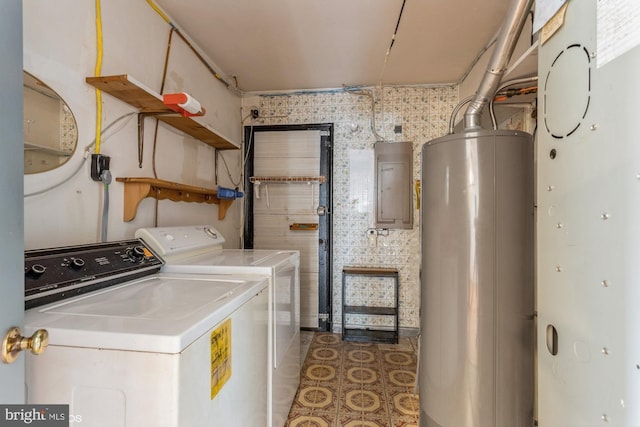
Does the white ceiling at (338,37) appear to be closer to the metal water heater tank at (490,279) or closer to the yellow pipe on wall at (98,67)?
the yellow pipe on wall at (98,67)

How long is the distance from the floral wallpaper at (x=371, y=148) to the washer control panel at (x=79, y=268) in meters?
1.98

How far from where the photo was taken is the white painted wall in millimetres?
1076

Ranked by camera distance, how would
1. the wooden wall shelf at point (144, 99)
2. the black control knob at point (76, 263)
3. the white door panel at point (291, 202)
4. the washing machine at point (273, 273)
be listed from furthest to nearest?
the white door panel at point (291, 202) < the washing machine at point (273, 273) < the wooden wall shelf at point (144, 99) < the black control knob at point (76, 263)

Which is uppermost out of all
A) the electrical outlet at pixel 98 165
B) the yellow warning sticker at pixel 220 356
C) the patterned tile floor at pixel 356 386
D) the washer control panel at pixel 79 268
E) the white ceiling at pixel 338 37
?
the white ceiling at pixel 338 37

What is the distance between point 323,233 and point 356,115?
129 centimetres

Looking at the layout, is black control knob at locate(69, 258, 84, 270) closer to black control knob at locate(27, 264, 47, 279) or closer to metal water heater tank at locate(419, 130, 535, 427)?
black control knob at locate(27, 264, 47, 279)

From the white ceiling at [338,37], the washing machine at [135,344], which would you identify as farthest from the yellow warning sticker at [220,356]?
the white ceiling at [338,37]

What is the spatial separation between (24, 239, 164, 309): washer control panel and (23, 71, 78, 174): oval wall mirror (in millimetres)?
337

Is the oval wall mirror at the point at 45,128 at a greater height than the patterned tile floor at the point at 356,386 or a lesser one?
greater

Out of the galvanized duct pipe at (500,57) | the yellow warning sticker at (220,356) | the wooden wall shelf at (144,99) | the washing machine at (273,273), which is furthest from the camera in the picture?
the washing machine at (273,273)

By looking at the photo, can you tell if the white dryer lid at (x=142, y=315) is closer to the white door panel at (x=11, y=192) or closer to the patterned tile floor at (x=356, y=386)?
the white door panel at (x=11, y=192)

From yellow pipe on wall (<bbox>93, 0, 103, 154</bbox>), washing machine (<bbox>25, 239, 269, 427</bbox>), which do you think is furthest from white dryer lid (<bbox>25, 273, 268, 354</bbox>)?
yellow pipe on wall (<bbox>93, 0, 103, 154</bbox>)

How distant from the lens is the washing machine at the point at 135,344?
0.65 metres

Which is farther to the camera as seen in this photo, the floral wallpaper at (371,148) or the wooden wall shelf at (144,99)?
the floral wallpaper at (371,148)
